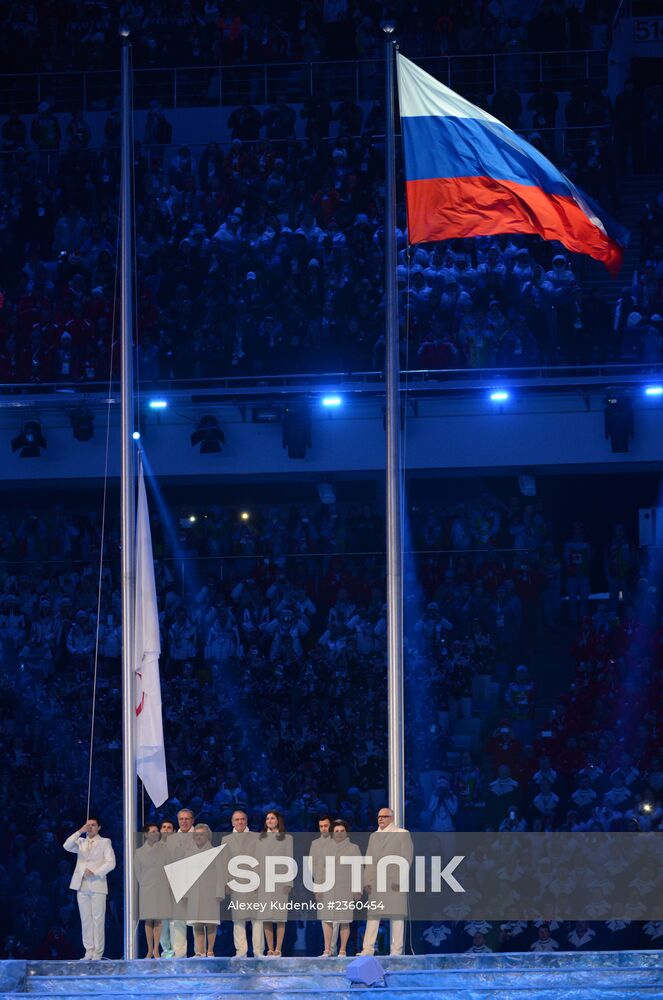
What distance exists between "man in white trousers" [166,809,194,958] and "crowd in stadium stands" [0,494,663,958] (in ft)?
12.3

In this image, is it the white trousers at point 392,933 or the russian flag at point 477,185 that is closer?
the white trousers at point 392,933

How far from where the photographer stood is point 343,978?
17.3 meters

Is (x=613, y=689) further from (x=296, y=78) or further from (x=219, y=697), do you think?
(x=296, y=78)

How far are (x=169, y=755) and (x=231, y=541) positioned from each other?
4918 mm

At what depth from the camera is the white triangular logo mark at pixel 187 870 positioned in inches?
786

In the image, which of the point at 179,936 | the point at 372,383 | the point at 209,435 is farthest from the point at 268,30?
the point at 179,936

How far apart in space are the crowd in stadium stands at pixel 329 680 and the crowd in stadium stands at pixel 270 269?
8.87 feet

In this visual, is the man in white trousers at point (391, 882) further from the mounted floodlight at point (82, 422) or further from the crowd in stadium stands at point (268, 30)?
the crowd in stadium stands at point (268, 30)

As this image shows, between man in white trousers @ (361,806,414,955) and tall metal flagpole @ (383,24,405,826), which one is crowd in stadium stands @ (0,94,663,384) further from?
man in white trousers @ (361,806,414,955)

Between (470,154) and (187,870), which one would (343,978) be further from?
(470,154)

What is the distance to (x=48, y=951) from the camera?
23828 mm

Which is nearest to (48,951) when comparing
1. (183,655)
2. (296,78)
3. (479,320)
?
(183,655)

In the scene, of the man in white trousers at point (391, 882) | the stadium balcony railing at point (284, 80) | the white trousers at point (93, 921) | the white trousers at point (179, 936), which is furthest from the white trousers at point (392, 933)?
the stadium balcony railing at point (284, 80)

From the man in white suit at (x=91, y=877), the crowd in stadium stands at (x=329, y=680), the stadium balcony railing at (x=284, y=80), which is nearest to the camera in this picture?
the man in white suit at (x=91, y=877)
